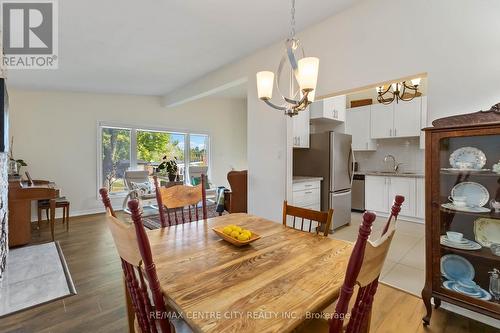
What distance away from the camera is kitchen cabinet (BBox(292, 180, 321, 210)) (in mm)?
3360

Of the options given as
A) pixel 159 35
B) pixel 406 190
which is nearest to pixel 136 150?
pixel 159 35

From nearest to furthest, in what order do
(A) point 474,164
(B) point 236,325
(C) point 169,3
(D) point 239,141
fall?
(B) point 236,325, (A) point 474,164, (C) point 169,3, (D) point 239,141

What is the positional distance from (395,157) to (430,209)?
3669 millimetres

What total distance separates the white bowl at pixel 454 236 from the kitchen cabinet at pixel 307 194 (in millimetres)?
1728

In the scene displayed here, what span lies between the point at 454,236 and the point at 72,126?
19.8ft

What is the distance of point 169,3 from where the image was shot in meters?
2.22

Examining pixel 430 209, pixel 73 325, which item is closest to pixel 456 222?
pixel 430 209

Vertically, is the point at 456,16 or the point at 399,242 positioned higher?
the point at 456,16

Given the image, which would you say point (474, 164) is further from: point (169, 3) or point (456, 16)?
point (169, 3)

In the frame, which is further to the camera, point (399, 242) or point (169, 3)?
point (399, 242)

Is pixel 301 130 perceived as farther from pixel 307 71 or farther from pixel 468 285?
pixel 468 285

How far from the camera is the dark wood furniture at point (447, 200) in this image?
165 centimetres

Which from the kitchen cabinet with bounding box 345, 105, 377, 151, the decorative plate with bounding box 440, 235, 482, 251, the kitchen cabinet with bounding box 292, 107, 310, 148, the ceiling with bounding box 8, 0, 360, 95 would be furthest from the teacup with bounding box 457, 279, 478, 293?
the kitchen cabinet with bounding box 345, 105, 377, 151

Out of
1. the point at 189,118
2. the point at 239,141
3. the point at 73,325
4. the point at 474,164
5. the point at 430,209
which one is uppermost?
the point at 189,118
